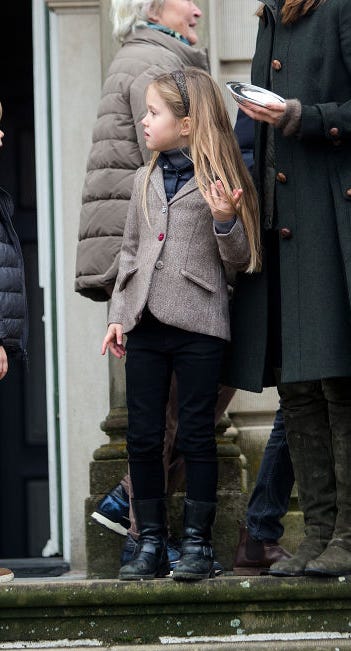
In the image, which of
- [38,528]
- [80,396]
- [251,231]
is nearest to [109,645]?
[251,231]

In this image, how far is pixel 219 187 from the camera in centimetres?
392

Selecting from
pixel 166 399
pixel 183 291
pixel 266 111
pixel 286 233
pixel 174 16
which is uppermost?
pixel 174 16

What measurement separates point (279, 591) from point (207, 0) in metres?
2.63

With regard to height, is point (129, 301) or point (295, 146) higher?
point (295, 146)

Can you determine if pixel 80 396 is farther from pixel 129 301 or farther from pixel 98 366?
pixel 129 301

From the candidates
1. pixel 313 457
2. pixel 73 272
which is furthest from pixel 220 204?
pixel 73 272

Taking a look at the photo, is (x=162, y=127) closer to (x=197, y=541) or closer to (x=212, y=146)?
(x=212, y=146)

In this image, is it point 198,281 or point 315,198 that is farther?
point 198,281

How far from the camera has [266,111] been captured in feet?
12.4

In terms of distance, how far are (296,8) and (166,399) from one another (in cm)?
114

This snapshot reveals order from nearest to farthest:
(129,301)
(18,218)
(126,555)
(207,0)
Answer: (129,301) < (126,555) < (207,0) < (18,218)

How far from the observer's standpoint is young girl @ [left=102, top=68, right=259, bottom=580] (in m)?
3.98

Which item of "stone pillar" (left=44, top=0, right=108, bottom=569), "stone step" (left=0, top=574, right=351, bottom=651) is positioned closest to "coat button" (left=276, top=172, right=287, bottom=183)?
"stone step" (left=0, top=574, right=351, bottom=651)

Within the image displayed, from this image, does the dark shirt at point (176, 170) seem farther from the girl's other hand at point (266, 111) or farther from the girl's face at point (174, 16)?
the girl's face at point (174, 16)
